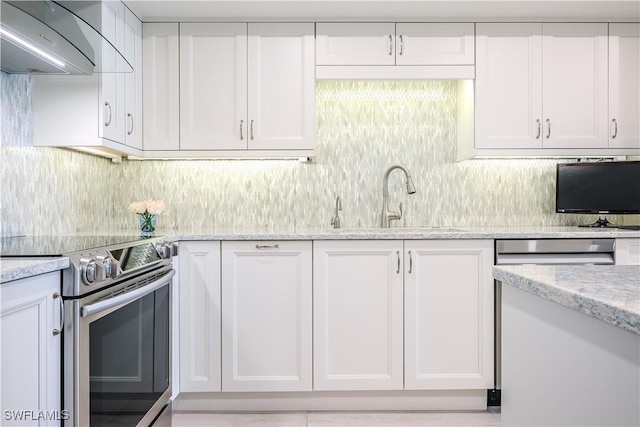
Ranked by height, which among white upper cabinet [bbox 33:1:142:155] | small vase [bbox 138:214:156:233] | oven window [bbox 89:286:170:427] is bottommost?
oven window [bbox 89:286:170:427]

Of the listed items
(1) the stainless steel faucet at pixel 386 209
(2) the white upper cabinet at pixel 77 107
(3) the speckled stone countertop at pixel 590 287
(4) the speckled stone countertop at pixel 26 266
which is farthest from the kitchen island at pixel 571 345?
(2) the white upper cabinet at pixel 77 107

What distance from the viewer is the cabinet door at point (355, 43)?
260cm

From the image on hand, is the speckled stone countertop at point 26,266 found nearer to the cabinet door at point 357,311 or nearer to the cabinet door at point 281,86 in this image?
the cabinet door at point 357,311

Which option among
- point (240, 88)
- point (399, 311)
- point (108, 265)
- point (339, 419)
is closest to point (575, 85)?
point (399, 311)

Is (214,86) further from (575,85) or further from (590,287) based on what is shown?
(590,287)

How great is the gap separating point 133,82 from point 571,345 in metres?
2.45

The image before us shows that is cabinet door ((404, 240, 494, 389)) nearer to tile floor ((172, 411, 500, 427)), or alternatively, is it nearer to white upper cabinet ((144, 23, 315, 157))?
tile floor ((172, 411, 500, 427))

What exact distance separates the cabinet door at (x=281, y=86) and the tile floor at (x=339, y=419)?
55.8 inches

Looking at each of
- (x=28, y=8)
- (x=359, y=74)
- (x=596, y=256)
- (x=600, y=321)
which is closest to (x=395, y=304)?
(x=596, y=256)

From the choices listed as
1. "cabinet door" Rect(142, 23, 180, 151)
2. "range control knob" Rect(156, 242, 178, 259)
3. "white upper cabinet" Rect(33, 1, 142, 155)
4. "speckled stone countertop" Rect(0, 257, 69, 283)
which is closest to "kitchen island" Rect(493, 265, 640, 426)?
"speckled stone countertop" Rect(0, 257, 69, 283)

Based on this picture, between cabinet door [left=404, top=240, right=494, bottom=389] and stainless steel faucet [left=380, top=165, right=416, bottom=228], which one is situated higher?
stainless steel faucet [left=380, top=165, right=416, bottom=228]

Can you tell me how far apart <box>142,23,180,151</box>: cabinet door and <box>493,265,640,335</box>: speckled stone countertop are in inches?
81.2

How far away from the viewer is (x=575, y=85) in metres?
2.64

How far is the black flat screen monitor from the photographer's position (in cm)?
266
